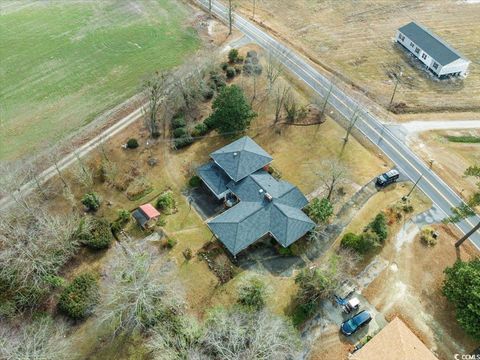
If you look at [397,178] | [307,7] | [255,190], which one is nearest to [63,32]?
[307,7]

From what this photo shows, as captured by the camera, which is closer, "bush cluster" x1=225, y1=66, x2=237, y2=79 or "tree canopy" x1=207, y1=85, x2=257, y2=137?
"tree canopy" x1=207, y1=85, x2=257, y2=137

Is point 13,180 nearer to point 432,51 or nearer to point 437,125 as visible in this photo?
point 437,125

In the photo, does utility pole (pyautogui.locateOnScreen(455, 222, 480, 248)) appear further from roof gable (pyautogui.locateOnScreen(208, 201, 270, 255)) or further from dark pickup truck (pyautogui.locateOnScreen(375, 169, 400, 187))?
roof gable (pyautogui.locateOnScreen(208, 201, 270, 255))

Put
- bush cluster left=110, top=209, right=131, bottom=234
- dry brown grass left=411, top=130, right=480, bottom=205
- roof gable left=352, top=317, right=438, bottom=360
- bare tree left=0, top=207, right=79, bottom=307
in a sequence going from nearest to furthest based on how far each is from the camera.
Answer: roof gable left=352, top=317, right=438, bottom=360, bare tree left=0, top=207, right=79, bottom=307, bush cluster left=110, top=209, right=131, bottom=234, dry brown grass left=411, top=130, right=480, bottom=205

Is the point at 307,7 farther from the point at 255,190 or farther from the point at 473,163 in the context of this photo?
the point at 255,190

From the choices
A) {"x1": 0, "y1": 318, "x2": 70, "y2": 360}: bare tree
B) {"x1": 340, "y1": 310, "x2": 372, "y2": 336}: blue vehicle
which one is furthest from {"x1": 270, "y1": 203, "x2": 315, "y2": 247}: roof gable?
{"x1": 0, "y1": 318, "x2": 70, "y2": 360}: bare tree

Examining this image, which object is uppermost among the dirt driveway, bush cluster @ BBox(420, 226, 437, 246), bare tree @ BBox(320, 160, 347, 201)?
bare tree @ BBox(320, 160, 347, 201)
